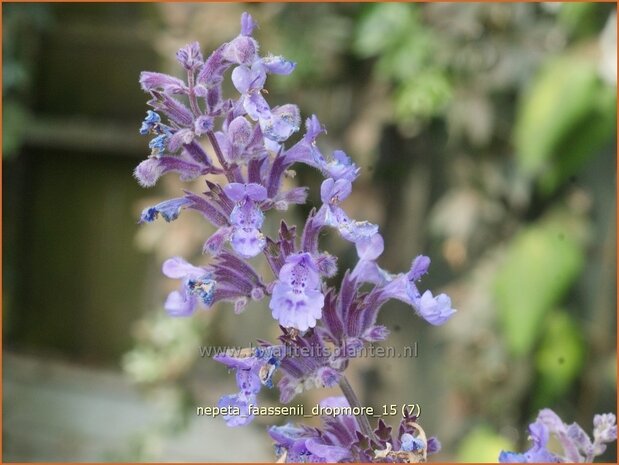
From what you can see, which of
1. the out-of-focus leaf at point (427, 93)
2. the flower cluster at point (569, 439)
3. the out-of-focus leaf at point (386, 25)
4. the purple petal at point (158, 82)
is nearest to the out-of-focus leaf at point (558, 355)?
the out-of-focus leaf at point (427, 93)

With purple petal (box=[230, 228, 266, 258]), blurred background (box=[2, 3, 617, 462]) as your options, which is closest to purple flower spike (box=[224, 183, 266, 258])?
purple petal (box=[230, 228, 266, 258])

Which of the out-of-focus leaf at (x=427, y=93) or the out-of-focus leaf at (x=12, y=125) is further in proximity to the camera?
the out-of-focus leaf at (x=12, y=125)

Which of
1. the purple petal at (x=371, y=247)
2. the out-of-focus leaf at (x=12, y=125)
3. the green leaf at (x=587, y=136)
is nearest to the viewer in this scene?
the purple petal at (x=371, y=247)

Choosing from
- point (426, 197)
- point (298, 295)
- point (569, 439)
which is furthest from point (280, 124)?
point (426, 197)

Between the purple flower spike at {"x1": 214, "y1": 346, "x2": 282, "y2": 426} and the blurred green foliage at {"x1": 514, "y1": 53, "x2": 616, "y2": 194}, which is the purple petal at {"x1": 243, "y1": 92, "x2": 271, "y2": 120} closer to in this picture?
the purple flower spike at {"x1": 214, "y1": 346, "x2": 282, "y2": 426}

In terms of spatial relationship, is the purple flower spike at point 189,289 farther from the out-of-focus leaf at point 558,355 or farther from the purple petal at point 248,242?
the out-of-focus leaf at point 558,355

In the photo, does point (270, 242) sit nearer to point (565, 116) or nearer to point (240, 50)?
point (240, 50)

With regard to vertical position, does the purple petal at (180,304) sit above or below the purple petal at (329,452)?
above
